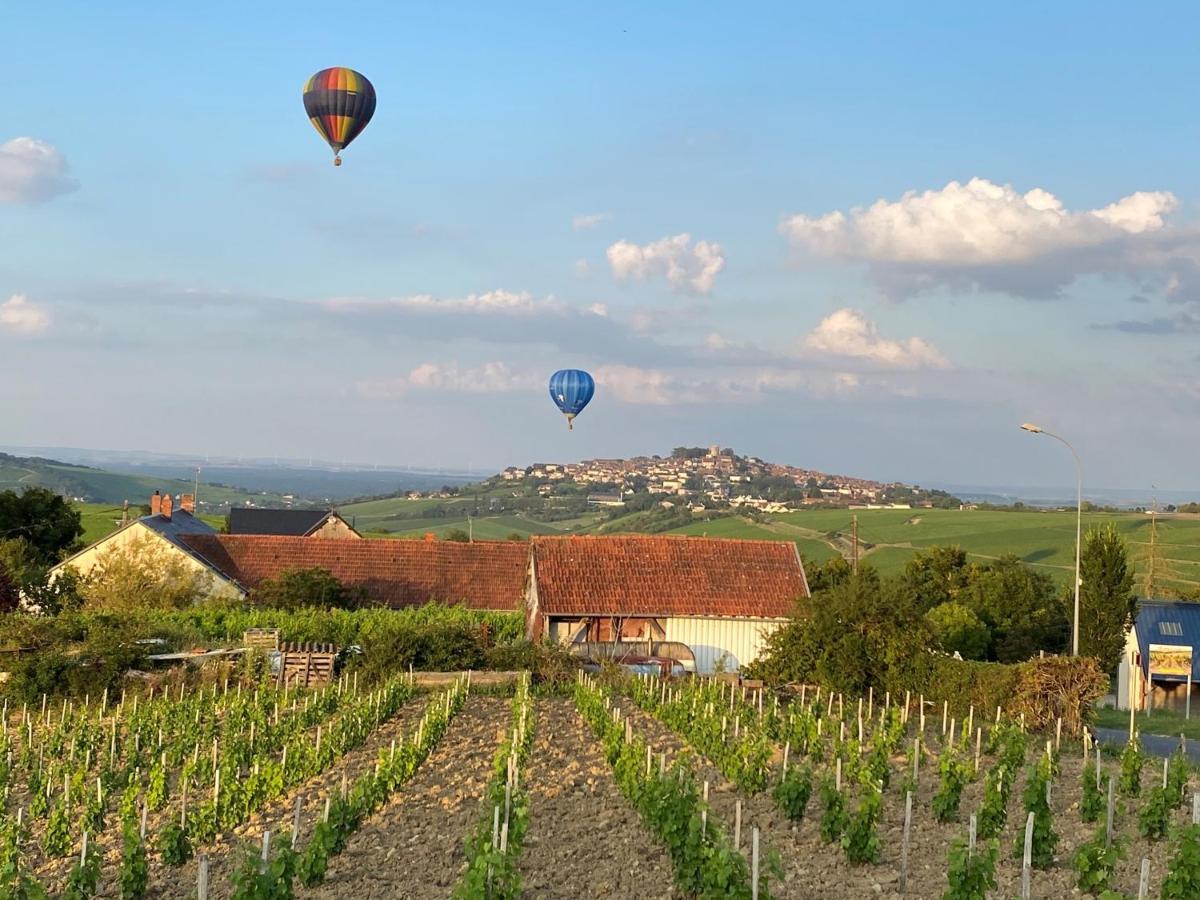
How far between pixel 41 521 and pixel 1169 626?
4741cm

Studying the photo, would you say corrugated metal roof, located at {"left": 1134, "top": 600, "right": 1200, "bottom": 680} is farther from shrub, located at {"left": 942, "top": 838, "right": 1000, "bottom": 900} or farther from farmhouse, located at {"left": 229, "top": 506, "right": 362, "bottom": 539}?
farmhouse, located at {"left": 229, "top": 506, "right": 362, "bottom": 539}

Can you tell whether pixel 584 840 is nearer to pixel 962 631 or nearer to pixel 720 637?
pixel 720 637

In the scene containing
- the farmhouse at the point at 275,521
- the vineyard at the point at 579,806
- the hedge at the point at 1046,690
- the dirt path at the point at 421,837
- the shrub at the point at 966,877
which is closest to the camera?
the shrub at the point at 966,877

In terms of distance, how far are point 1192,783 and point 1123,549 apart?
17983mm

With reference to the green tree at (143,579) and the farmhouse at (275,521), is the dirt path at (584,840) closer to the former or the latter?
the green tree at (143,579)

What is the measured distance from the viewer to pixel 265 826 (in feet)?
57.8

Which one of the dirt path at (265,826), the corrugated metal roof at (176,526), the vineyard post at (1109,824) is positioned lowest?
the dirt path at (265,826)

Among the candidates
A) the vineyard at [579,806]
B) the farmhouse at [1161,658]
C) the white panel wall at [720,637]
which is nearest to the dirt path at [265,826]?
the vineyard at [579,806]

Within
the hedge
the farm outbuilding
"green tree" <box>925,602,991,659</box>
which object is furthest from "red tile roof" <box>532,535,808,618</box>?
the hedge

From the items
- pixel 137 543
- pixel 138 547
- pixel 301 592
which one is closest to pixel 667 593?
pixel 301 592

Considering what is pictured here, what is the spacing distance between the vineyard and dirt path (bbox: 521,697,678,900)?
0.16 ft

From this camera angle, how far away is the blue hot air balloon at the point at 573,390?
5206 centimetres

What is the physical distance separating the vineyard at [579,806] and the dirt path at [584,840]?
5 cm

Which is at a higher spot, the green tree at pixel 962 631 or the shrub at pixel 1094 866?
the shrub at pixel 1094 866
